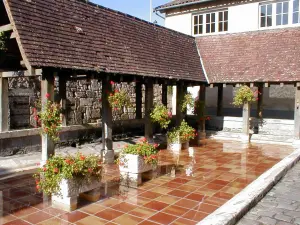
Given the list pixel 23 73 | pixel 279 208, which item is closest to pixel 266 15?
pixel 279 208

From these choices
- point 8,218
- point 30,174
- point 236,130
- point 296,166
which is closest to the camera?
point 8,218

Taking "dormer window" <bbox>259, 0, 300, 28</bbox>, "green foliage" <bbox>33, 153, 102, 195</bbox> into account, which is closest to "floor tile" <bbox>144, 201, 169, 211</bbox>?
"green foliage" <bbox>33, 153, 102, 195</bbox>

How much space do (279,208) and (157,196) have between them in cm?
→ 212

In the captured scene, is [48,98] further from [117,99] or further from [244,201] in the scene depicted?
[244,201]

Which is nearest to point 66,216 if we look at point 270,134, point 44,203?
point 44,203

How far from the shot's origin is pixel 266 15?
14.3 m

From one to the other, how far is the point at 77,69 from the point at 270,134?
9.57 m

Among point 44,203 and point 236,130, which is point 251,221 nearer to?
point 44,203

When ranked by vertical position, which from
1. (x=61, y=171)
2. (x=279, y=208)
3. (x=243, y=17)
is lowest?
(x=279, y=208)

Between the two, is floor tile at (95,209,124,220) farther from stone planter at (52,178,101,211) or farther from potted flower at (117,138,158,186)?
potted flower at (117,138,158,186)

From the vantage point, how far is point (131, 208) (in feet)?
16.1

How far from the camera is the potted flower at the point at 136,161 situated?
6.21 metres

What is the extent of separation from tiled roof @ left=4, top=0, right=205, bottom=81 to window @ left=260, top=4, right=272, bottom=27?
512 cm

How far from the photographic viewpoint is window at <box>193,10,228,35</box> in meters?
15.5
